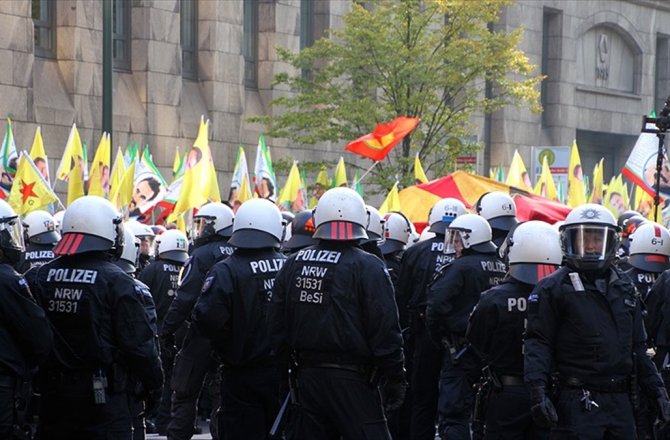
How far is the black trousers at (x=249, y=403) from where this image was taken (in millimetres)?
10281

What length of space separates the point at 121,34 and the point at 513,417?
21.9 m

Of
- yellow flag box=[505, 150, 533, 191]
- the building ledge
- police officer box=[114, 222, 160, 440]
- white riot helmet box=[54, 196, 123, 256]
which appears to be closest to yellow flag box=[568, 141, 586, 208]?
yellow flag box=[505, 150, 533, 191]

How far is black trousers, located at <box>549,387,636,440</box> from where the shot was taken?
8805mm

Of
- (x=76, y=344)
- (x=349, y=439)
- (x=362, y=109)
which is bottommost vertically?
(x=349, y=439)

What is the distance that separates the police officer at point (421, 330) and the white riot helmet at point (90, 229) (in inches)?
187

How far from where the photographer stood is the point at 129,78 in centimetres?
3036

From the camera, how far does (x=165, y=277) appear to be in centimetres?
1499

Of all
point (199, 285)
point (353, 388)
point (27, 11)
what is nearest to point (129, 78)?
point (27, 11)

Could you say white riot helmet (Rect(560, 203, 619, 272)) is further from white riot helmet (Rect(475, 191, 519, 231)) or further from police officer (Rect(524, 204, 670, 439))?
white riot helmet (Rect(475, 191, 519, 231))

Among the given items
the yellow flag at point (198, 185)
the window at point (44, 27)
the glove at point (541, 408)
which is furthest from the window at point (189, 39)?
the glove at point (541, 408)

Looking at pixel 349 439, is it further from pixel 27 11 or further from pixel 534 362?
pixel 27 11

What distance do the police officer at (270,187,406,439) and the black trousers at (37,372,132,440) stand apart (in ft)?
3.74

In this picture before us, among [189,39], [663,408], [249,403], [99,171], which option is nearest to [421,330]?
[249,403]

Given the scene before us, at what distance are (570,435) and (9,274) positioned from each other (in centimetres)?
342
